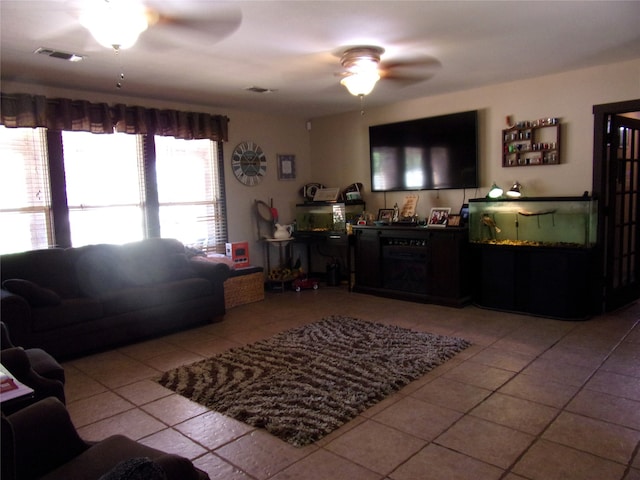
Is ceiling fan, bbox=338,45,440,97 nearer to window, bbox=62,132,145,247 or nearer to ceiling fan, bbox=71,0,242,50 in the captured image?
ceiling fan, bbox=71,0,242,50

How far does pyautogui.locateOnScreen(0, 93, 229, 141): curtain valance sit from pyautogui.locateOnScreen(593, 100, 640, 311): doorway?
162 inches

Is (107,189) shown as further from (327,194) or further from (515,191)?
(515,191)

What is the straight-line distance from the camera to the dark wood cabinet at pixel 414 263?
4883 millimetres

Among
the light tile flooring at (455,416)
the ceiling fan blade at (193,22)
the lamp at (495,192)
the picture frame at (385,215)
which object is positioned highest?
the ceiling fan blade at (193,22)

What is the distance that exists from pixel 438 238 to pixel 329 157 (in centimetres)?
235

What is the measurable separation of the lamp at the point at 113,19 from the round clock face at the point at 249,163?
10.5 feet

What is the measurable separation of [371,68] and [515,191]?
6.80ft

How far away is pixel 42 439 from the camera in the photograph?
58.4 inches

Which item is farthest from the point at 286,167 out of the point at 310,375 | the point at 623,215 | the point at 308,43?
the point at 623,215

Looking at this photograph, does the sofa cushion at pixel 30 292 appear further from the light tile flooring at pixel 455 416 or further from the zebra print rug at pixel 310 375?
the zebra print rug at pixel 310 375

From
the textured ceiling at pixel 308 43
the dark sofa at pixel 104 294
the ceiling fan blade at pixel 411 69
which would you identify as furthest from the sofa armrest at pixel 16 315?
the ceiling fan blade at pixel 411 69

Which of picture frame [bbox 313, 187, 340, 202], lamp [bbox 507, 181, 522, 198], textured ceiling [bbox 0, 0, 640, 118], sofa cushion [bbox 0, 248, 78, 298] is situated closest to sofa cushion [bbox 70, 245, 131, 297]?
sofa cushion [bbox 0, 248, 78, 298]

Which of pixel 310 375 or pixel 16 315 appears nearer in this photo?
pixel 310 375

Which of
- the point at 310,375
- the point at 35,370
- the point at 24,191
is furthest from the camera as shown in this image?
the point at 24,191
